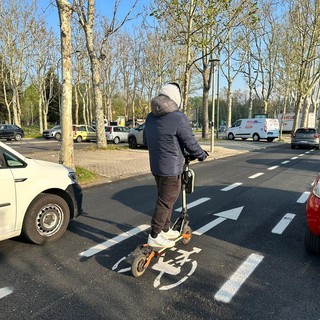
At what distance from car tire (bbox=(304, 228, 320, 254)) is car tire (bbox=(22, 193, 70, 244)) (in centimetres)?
329

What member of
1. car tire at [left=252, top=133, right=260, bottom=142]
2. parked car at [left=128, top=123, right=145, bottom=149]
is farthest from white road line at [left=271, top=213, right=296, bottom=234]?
car tire at [left=252, top=133, right=260, bottom=142]

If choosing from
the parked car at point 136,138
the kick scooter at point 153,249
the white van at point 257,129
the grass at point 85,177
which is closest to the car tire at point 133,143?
the parked car at point 136,138

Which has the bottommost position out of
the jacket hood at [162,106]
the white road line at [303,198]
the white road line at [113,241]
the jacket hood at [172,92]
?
the white road line at [303,198]

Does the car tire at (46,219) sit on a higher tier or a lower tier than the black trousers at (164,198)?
lower

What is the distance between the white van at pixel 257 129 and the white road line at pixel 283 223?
24028 millimetres

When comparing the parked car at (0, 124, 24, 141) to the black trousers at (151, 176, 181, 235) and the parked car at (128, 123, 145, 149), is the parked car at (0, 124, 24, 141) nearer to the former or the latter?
the parked car at (128, 123, 145, 149)

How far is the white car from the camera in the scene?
3809 millimetres

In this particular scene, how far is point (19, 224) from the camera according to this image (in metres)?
3.96

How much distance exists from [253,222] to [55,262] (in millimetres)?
A: 3231

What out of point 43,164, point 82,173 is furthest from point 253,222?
point 82,173

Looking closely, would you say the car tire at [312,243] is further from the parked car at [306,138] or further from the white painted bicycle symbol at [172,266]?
the parked car at [306,138]

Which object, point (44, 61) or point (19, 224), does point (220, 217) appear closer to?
point (19, 224)

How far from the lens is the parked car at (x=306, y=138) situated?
69.1 ft

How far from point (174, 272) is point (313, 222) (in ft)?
5.74
